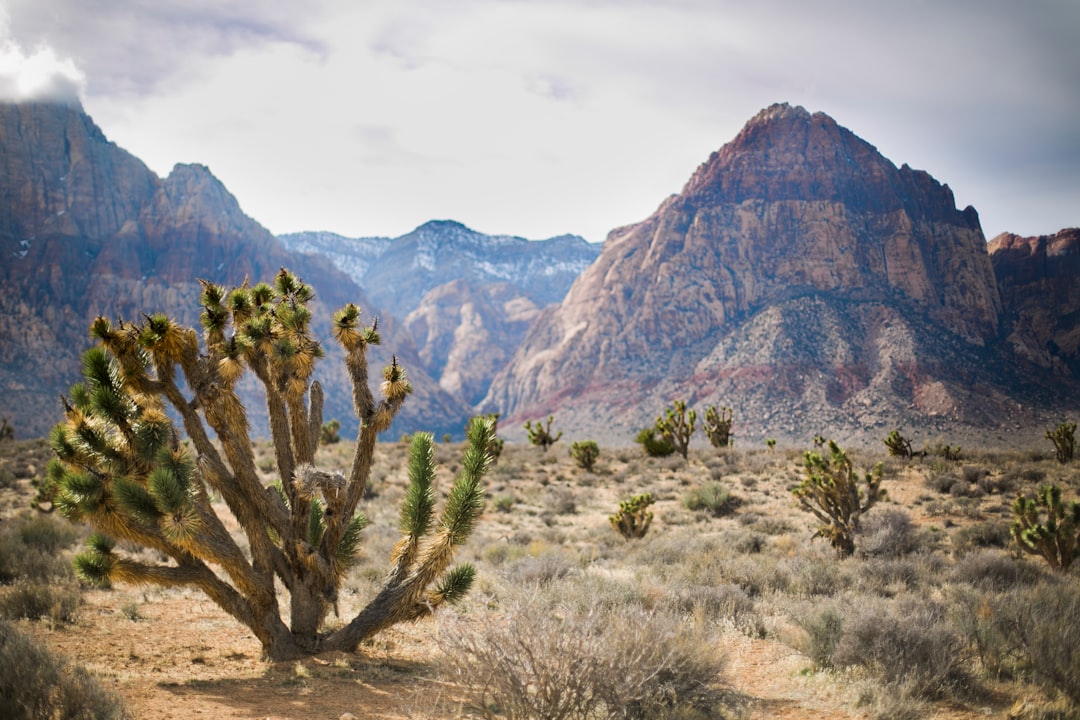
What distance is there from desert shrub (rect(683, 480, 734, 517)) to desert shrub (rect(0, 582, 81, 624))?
43.9 ft

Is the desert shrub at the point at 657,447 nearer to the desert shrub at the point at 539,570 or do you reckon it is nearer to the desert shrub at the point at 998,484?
the desert shrub at the point at 998,484

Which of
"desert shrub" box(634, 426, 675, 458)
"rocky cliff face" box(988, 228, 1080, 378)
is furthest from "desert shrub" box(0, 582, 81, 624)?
"rocky cliff face" box(988, 228, 1080, 378)

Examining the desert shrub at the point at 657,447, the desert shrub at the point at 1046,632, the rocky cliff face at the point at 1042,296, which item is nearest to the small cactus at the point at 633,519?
the desert shrub at the point at 1046,632

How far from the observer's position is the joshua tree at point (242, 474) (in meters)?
6.54

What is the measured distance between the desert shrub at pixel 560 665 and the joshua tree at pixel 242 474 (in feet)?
7.30

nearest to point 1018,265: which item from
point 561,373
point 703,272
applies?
point 703,272

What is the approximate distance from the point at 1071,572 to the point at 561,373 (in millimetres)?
95683

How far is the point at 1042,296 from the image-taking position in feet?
275

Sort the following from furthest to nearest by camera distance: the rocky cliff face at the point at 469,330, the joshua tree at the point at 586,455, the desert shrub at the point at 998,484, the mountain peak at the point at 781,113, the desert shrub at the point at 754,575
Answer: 1. the rocky cliff face at the point at 469,330
2. the mountain peak at the point at 781,113
3. the joshua tree at the point at 586,455
4. the desert shrub at the point at 998,484
5. the desert shrub at the point at 754,575

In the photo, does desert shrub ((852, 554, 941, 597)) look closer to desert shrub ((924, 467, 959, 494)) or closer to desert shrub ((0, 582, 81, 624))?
desert shrub ((924, 467, 959, 494))

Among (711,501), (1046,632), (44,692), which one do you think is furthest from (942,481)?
(44,692)

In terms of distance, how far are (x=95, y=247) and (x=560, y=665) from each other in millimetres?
111213

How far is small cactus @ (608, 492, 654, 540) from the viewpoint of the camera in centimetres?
1411

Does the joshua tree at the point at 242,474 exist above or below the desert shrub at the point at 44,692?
above
